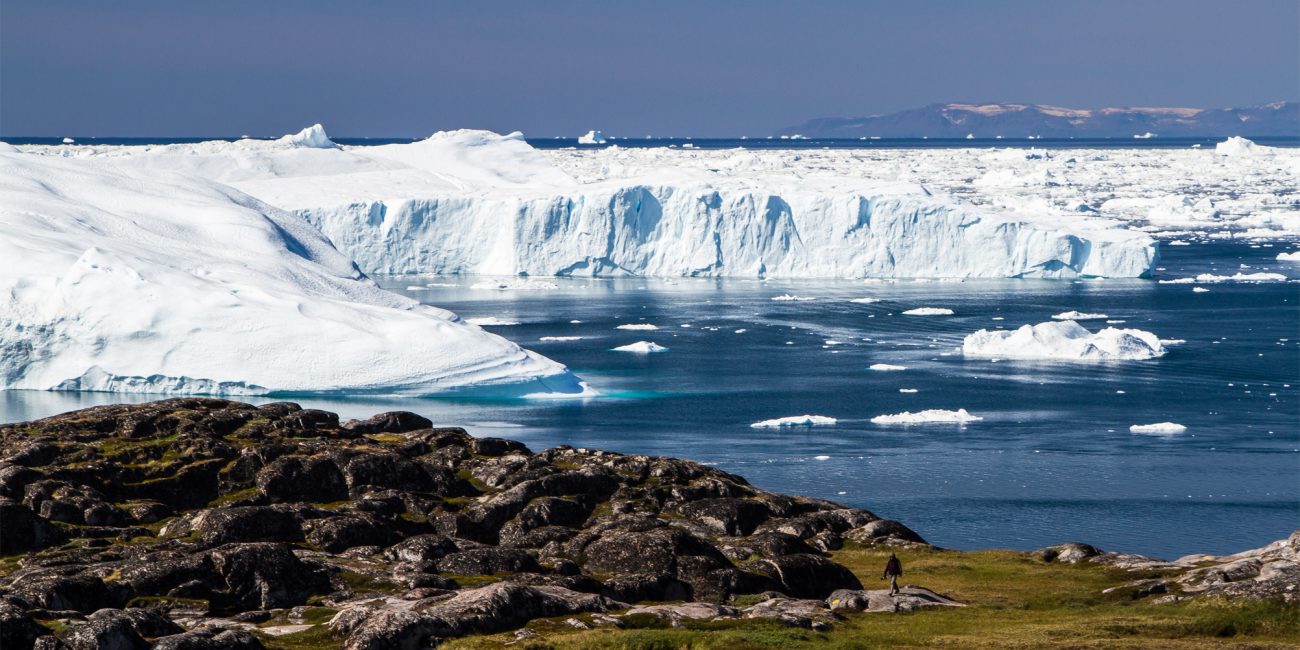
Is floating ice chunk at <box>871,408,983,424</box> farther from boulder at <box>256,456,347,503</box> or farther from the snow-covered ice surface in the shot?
boulder at <box>256,456,347,503</box>

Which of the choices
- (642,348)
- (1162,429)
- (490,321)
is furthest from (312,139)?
(1162,429)

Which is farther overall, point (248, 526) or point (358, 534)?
point (358, 534)

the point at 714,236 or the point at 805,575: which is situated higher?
the point at 714,236

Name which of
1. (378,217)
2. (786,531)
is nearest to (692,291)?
(378,217)

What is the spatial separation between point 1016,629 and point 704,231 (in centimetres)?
8426

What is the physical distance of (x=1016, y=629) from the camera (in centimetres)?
1964

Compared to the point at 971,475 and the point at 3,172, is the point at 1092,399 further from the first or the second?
the point at 3,172

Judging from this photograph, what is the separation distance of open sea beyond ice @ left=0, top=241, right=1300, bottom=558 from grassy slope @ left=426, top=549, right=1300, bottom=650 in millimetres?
17295

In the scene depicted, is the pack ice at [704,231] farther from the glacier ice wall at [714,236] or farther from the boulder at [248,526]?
the boulder at [248,526]

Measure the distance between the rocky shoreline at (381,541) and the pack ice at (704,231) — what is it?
63.7m

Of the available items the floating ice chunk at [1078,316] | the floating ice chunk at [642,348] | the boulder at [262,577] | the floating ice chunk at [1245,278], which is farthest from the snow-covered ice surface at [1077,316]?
the boulder at [262,577]

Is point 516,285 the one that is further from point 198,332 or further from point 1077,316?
point 198,332

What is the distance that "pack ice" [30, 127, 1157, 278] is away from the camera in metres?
100

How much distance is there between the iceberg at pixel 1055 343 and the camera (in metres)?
72.1
